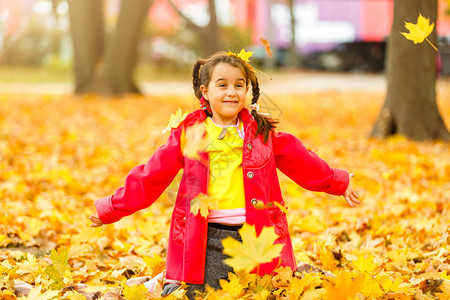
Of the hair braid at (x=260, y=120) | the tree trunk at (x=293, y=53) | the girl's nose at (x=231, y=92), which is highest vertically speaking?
the girl's nose at (x=231, y=92)

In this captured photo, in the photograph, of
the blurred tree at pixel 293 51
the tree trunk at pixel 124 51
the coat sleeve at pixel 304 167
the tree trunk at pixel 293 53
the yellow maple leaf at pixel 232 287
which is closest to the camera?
the yellow maple leaf at pixel 232 287

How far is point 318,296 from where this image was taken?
96.0 inches

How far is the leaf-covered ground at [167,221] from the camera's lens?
263cm

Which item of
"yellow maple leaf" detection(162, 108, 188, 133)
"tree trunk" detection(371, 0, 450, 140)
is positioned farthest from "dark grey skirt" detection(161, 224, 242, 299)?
"tree trunk" detection(371, 0, 450, 140)

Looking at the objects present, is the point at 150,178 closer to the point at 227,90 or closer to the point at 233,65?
the point at 227,90

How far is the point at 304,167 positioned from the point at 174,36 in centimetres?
2359

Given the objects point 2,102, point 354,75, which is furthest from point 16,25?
point 2,102

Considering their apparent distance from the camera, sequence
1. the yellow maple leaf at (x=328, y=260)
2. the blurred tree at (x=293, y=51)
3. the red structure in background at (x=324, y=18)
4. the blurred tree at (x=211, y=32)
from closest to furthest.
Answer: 1. the yellow maple leaf at (x=328, y=260)
2. the blurred tree at (x=211, y=32)
3. the blurred tree at (x=293, y=51)
4. the red structure in background at (x=324, y=18)

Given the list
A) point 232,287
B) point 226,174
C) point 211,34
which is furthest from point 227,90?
point 211,34

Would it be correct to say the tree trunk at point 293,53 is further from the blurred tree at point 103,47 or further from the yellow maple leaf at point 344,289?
the yellow maple leaf at point 344,289

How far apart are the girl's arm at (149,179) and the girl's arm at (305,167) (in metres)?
0.45

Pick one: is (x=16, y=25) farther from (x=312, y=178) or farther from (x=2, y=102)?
(x=312, y=178)

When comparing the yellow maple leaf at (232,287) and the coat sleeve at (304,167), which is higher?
the coat sleeve at (304,167)

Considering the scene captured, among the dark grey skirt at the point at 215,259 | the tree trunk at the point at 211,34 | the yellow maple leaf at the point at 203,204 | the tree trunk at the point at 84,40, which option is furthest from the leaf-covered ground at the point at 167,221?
the tree trunk at the point at 211,34
